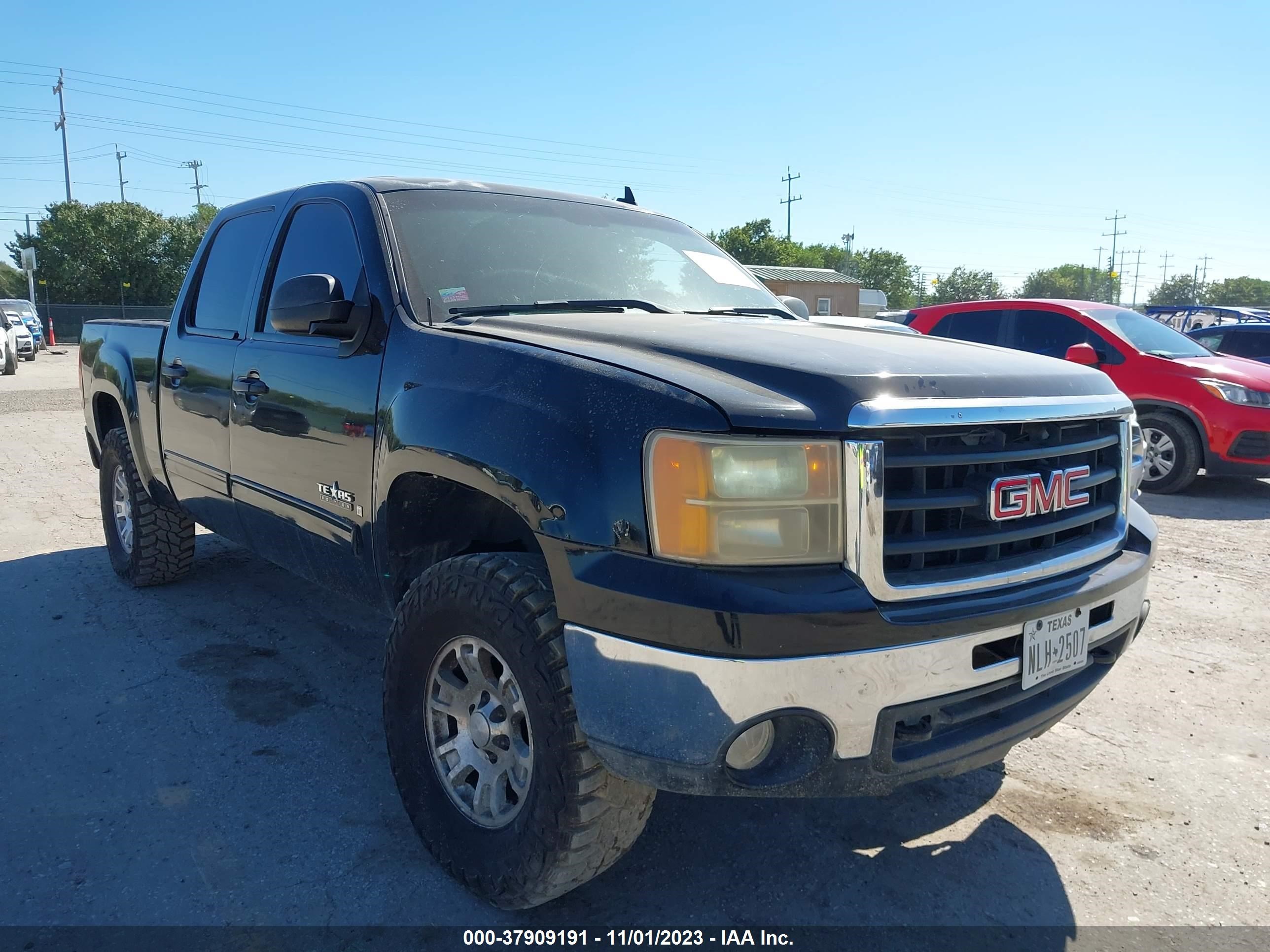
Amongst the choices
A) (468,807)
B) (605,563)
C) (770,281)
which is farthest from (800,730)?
(770,281)

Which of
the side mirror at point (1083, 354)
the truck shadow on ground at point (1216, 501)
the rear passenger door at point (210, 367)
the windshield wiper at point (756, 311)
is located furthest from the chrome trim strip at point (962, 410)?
the side mirror at point (1083, 354)

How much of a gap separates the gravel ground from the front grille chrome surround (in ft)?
3.01

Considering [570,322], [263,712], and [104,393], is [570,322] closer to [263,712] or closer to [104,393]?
[263,712]

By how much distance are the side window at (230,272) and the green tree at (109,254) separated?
4984cm

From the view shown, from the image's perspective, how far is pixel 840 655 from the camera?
6.29 feet

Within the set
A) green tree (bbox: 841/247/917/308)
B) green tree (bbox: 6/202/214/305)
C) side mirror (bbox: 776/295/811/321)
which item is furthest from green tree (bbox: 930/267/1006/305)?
side mirror (bbox: 776/295/811/321)

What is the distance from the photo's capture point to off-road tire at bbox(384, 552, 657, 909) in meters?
2.10

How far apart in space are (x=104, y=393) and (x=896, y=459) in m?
4.78

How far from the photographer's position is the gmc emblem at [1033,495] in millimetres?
2160

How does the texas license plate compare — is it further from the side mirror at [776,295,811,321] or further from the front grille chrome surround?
the side mirror at [776,295,811,321]

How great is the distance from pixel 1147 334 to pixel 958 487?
7840 millimetres

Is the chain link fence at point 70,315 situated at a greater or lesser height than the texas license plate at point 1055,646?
greater

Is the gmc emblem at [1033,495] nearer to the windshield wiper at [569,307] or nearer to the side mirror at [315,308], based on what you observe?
the windshield wiper at [569,307]

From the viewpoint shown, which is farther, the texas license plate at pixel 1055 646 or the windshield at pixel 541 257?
the windshield at pixel 541 257
